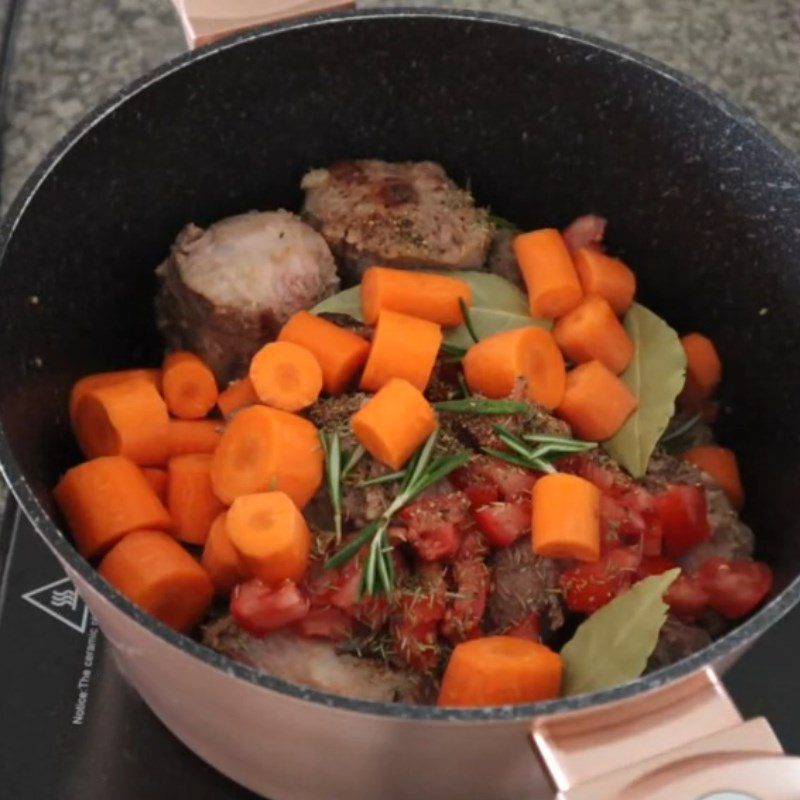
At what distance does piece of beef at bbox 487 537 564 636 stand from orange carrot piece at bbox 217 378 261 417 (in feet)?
0.91

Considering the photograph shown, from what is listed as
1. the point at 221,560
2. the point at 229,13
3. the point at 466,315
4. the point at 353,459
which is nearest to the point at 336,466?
the point at 353,459

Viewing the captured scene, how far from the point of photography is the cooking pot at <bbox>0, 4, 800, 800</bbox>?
0.89m

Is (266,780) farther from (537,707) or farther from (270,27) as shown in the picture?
(270,27)

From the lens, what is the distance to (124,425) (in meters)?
1.04

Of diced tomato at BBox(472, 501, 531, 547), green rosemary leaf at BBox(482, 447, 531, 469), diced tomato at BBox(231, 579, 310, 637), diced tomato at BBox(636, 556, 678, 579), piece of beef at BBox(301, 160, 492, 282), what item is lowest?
diced tomato at BBox(231, 579, 310, 637)

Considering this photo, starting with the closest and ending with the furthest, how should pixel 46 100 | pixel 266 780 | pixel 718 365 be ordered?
1. pixel 266 780
2. pixel 718 365
3. pixel 46 100

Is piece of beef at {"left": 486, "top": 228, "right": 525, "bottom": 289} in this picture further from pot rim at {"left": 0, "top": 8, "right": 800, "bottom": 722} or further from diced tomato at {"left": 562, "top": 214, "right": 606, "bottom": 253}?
pot rim at {"left": 0, "top": 8, "right": 800, "bottom": 722}

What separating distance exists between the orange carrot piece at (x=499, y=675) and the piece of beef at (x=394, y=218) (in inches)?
16.1

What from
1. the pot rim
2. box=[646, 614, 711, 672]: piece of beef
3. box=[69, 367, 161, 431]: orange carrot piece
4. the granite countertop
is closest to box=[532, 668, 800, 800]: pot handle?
the pot rim

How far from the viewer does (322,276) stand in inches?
44.6

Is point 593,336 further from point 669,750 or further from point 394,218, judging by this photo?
point 669,750

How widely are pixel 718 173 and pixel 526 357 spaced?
249mm

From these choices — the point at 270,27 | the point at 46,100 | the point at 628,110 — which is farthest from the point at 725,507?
the point at 46,100

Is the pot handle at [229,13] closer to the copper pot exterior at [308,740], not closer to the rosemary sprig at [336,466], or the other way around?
the rosemary sprig at [336,466]
